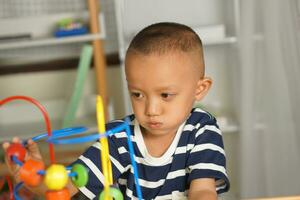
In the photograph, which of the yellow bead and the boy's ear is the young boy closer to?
the boy's ear

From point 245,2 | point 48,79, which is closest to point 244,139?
point 245,2

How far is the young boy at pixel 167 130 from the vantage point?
921 mm

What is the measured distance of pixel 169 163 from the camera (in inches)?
40.4

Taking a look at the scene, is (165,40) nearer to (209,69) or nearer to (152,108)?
(152,108)

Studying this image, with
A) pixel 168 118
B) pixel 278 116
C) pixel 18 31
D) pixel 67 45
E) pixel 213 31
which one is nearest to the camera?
pixel 168 118

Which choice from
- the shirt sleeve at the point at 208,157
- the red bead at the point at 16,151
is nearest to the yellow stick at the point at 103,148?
the red bead at the point at 16,151

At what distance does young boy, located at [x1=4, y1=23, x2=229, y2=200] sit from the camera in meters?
0.92

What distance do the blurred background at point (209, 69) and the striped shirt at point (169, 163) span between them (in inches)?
26.6

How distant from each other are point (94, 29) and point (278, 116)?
890 mm

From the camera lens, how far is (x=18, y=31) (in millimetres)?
2338

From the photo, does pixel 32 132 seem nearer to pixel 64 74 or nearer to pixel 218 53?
pixel 64 74

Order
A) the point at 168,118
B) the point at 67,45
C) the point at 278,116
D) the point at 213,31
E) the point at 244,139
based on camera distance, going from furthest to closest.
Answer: the point at 67,45 → the point at 213,31 → the point at 244,139 → the point at 278,116 → the point at 168,118

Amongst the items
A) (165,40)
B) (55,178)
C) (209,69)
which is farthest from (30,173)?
(209,69)

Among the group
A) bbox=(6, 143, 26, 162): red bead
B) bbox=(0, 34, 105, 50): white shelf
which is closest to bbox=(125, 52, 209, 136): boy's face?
bbox=(6, 143, 26, 162): red bead
